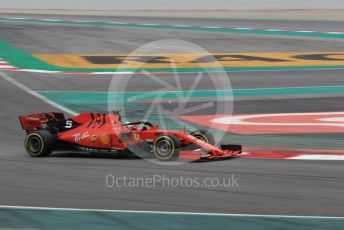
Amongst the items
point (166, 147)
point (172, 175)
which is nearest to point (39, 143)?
point (166, 147)

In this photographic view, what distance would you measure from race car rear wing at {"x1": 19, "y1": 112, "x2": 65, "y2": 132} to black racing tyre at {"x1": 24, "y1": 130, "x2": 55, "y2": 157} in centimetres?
41

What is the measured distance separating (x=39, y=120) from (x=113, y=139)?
1.49 m

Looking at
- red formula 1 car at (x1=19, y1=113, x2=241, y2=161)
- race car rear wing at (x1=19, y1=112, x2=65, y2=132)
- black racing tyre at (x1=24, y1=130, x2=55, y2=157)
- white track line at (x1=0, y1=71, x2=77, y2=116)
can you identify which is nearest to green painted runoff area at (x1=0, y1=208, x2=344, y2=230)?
red formula 1 car at (x1=19, y1=113, x2=241, y2=161)

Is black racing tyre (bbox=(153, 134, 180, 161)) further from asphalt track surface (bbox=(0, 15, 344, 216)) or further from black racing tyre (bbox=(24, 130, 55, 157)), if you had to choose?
black racing tyre (bbox=(24, 130, 55, 157))

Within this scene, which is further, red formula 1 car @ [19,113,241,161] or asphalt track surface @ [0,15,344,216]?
red formula 1 car @ [19,113,241,161]

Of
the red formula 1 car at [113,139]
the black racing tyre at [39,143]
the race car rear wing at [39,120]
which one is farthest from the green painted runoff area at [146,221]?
the race car rear wing at [39,120]

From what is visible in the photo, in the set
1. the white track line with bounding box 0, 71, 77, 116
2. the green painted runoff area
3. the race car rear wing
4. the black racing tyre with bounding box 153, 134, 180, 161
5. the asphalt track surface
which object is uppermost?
the white track line with bounding box 0, 71, 77, 116

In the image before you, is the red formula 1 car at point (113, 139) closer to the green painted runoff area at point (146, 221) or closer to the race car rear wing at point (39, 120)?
the race car rear wing at point (39, 120)

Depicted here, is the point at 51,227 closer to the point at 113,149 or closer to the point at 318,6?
the point at 113,149

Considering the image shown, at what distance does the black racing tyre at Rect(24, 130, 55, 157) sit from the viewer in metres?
12.8

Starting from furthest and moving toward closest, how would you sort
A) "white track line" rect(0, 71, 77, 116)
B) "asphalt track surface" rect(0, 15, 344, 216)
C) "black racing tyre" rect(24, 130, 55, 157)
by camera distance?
"white track line" rect(0, 71, 77, 116), "black racing tyre" rect(24, 130, 55, 157), "asphalt track surface" rect(0, 15, 344, 216)

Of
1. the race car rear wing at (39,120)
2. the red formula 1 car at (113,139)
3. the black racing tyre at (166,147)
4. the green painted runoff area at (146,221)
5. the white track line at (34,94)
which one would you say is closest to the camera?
the green painted runoff area at (146,221)

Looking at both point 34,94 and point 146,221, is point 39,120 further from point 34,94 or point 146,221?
point 34,94

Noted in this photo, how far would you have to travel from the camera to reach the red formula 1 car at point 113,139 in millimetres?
12117
